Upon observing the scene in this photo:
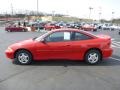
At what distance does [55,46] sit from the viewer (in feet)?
32.8

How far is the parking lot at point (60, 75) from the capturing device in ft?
22.9

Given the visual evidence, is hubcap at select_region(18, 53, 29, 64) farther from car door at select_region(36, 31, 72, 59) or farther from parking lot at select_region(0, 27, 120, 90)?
car door at select_region(36, 31, 72, 59)

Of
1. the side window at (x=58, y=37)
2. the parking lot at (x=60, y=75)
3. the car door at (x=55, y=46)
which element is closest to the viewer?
the parking lot at (x=60, y=75)

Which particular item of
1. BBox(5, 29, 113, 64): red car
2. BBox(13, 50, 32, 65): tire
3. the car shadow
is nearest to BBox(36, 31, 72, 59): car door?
BBox(5, 29, 113, 64): red car

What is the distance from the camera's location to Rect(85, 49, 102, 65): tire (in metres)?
10.1

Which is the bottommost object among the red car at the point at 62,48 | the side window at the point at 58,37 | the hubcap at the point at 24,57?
the hubcap at the point at 24,57

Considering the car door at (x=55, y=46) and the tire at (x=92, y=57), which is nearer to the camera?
the car door at (x=55, y=46)

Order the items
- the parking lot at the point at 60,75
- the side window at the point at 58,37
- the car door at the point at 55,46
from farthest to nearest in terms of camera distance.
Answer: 1. the side window at the point at 58,37
2. the car door at the point at 55,46
3. the parking lot at the point at 60,75

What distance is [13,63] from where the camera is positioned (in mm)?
10273

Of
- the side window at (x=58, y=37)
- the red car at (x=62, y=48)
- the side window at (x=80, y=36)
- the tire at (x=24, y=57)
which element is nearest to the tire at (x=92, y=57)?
the red car at (x=62, y=48)

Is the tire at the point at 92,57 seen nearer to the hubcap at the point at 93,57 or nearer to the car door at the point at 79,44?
the hubcap at the point at 93,57

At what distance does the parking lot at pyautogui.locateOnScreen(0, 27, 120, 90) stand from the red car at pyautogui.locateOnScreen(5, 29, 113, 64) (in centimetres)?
32

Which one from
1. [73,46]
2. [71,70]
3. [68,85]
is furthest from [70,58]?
[68,85]

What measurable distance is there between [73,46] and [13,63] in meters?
2.51
